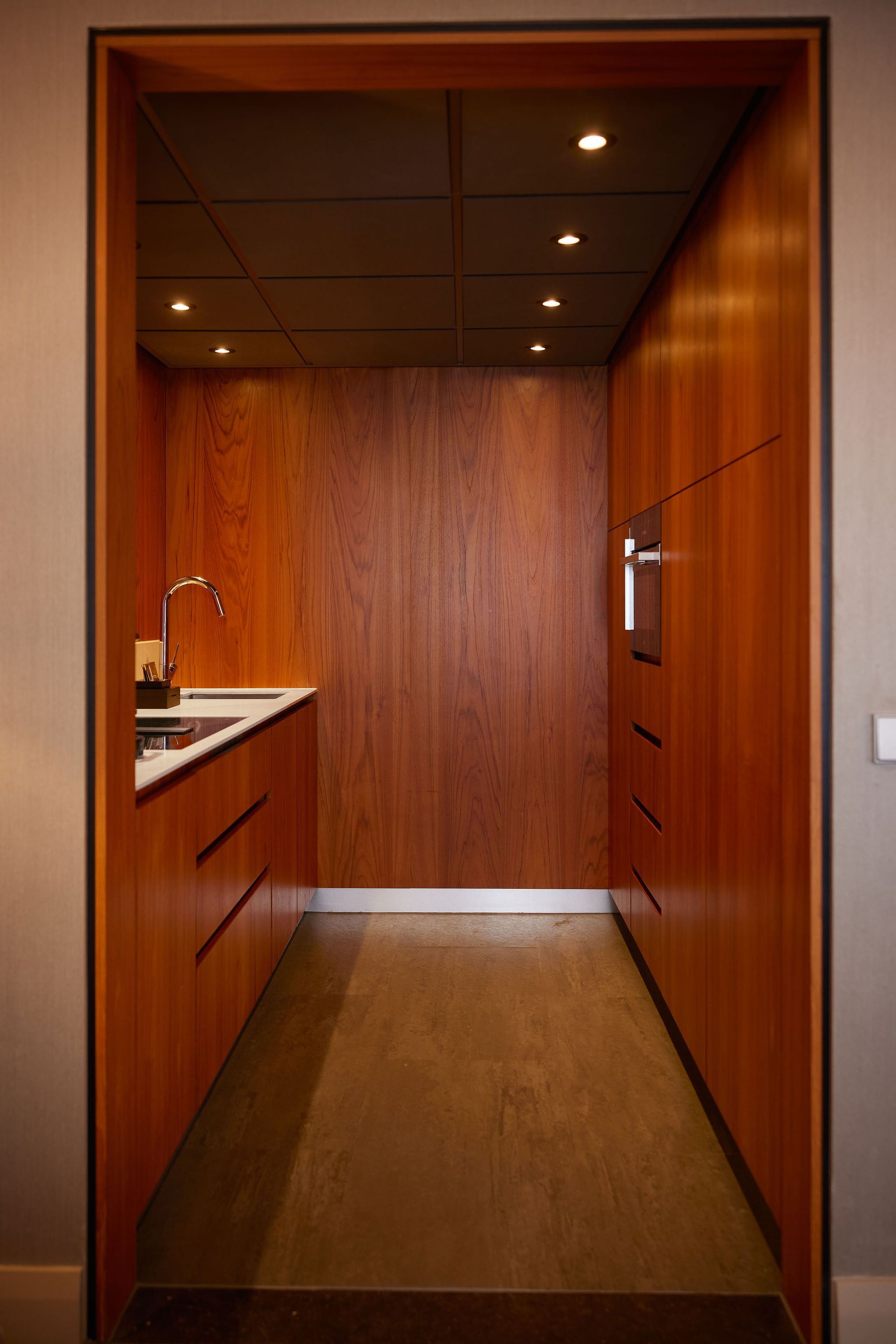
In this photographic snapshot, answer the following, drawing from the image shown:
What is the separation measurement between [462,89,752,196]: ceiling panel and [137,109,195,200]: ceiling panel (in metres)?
0.67

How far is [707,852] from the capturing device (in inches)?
90.1

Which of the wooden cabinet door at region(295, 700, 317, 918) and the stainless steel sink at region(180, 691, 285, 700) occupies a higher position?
the stainless steel sink at region(180, 691, 285, 700)

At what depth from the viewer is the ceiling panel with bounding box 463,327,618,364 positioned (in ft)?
11.4

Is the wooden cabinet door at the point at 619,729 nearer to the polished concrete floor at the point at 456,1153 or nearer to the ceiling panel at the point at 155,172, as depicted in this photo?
the polished concrete floor at the point at 456,1153

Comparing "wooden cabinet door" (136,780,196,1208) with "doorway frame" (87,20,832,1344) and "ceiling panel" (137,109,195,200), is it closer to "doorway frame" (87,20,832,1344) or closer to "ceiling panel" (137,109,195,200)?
"doorway frame" (87,20,832,1344)

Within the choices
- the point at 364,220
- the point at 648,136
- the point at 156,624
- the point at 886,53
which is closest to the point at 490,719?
the point at 156,624

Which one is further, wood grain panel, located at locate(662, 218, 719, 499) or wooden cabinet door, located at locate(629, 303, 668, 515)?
wooden cabinet door, located at locate(629, 303, 668, 515)

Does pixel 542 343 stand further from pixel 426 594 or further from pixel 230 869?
pixel 230 869

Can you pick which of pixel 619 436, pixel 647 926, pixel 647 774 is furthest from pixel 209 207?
pixel 647 926

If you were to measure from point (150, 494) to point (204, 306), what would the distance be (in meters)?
0.98

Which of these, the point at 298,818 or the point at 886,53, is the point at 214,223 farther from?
the point at 298,818

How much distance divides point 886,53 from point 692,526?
1.10m

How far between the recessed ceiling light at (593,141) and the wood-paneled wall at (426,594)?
6.20ft

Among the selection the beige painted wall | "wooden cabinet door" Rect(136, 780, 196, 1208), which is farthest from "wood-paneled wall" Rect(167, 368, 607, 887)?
the beige painted wall
